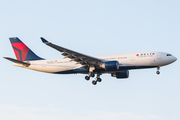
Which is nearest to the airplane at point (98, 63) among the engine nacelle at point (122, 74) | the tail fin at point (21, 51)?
the engine nacelle at point (122, 74)

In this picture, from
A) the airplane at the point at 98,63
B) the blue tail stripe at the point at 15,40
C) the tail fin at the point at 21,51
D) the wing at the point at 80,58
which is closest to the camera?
the wing at the point at 80,58

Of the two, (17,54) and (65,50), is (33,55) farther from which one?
(65,50)

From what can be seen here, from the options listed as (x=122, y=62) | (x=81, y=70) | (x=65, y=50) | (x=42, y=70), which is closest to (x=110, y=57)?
(x=122, y=62)

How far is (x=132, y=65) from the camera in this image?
134ft

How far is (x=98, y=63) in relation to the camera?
4156 centimetres

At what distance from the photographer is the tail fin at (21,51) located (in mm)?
47656

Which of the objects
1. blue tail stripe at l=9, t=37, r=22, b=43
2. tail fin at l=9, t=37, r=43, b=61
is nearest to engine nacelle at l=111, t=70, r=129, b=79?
tail fin at l=9, t=37, r=43, b=61

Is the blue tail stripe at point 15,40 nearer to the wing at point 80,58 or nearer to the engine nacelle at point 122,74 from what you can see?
the wing at point 80,58

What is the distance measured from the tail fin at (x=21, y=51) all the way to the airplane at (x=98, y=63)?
1.75 m

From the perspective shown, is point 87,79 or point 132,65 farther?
point 87,79

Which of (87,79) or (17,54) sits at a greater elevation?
(17,54)

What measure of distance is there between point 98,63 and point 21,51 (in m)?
14.1

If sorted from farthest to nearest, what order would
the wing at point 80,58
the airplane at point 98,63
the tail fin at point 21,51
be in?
the tail fin at point 21,51 < the airplane at point 98,63 < the wing at point 80,58

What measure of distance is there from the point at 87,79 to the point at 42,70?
7.21 meters
